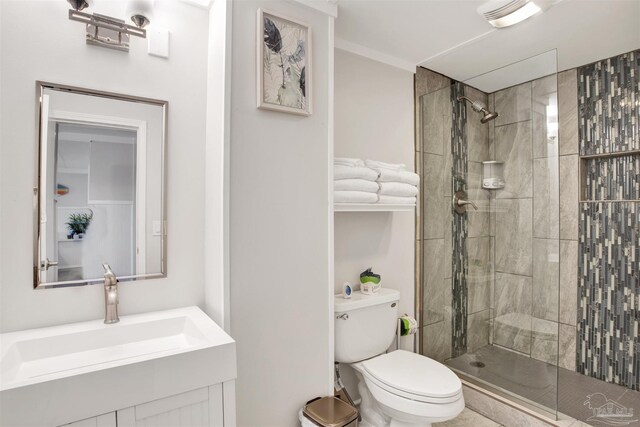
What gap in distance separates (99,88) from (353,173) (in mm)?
1245

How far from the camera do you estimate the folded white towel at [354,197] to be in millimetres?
1846

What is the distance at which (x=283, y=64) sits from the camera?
5.22ft

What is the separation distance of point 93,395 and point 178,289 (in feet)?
2.14

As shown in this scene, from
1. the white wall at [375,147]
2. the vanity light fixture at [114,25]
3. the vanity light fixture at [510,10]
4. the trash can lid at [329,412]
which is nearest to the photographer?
the vanity light fixture at [114,25]

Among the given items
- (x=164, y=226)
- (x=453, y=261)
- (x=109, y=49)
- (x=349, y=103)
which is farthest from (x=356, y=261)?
(x=109, y=49)

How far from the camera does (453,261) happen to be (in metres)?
2.52

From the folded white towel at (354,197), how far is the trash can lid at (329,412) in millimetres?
995

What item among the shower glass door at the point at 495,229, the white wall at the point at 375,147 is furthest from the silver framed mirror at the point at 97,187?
the shower glass door at the point at 495,229

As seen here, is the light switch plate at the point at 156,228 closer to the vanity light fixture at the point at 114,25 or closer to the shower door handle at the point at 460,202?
the vanity light fixture at the point at 114,25

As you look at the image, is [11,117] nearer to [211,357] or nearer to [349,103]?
[211,357]

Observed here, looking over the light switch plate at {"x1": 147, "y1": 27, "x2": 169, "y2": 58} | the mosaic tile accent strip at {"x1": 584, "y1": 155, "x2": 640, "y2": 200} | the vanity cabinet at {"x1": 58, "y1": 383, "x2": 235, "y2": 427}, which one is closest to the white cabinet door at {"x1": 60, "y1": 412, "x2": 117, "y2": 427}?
the vanity cabinet at {"x1": 58, "y1": 383, "x2": 235, "y2": 427}

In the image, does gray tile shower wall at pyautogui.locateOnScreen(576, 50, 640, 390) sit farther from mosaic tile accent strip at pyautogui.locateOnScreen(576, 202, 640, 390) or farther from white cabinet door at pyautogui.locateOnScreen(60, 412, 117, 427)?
white cabinet door at pyautogui.locateOnScreen(60, 412, 117, 427)

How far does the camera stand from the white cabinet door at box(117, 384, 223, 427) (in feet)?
3.46

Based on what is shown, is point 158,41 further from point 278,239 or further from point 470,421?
point 470,421
